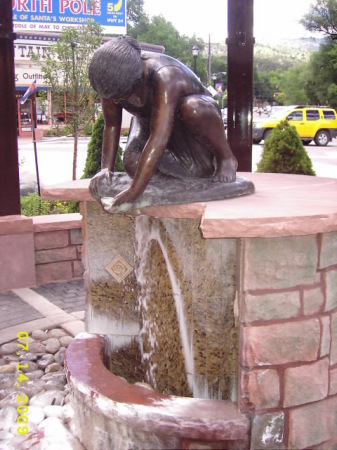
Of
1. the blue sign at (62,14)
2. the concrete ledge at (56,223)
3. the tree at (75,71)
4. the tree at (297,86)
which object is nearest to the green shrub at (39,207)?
the concrete ledge at (56,223)

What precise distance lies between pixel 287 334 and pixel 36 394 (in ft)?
5.52

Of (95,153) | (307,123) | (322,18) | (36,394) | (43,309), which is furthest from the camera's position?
(322,18)

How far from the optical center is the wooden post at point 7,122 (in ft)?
15.8

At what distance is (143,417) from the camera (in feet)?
7.23

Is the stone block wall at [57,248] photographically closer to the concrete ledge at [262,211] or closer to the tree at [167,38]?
the concrete ledge at [262,211]

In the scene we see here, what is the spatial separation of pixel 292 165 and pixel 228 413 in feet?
14.4

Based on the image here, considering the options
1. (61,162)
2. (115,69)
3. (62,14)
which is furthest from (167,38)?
(115,69)

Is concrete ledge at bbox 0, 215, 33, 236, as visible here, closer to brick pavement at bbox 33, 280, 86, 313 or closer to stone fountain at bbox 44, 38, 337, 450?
brick pavement at bbox 33, 280, 86, 313

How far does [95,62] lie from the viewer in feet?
7.59

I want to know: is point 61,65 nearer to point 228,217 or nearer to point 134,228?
point 134,228

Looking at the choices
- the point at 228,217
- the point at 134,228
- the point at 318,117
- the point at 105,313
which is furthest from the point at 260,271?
the point at 318,117

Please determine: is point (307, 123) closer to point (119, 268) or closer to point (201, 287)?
point (119, 268)

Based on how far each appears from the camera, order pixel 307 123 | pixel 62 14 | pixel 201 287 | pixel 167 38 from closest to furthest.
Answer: pixel 201 287 → pixel 307 123 → pixel 62 14 → pixel 167 38

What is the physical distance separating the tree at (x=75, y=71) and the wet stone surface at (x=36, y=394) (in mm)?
5892
